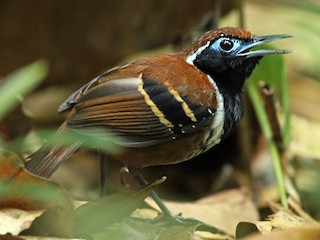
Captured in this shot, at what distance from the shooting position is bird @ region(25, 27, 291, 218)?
170 inches

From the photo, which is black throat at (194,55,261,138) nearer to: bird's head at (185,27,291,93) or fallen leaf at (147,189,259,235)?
bird's head at (185,27,291,93)

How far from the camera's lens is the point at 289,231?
3.27m

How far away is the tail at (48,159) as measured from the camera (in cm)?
433

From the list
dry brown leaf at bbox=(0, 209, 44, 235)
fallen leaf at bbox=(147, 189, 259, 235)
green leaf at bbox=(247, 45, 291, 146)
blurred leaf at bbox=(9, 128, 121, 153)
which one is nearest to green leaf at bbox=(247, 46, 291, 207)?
green leaf at bbox=(247, 45, 291, 146)

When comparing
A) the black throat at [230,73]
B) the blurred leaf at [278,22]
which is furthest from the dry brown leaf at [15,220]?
the blurred leaf at [278,22]

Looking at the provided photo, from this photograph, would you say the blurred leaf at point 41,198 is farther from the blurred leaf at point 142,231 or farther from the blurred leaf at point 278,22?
the blurred leaf at point 278,22

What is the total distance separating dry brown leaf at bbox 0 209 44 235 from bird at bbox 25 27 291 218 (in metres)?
0.53

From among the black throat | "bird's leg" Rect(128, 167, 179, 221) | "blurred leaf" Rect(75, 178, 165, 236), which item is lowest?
"bird's leg" Rect(128, 167, 179, 221)

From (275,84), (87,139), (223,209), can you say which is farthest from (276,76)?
(87,139)

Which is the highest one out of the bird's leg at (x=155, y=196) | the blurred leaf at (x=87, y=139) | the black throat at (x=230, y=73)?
the black throat at (x=230, y=73)

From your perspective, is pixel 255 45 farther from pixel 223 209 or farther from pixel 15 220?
pixel 15 220

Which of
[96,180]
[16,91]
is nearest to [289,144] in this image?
[96,180]

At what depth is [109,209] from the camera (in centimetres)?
402

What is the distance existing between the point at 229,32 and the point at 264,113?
1.17 meters
